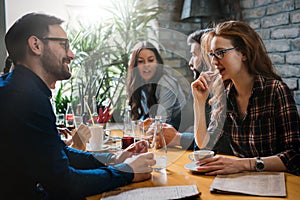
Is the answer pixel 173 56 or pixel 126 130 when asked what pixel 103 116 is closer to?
pixel 126 130

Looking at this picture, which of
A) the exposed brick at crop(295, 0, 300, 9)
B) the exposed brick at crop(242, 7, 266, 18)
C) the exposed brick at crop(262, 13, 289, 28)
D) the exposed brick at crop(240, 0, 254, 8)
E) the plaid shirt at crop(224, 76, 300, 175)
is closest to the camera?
the plaid shirt at crop(224, 76, 300, 175)

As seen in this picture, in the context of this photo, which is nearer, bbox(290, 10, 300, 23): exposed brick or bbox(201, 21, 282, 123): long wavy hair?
bbox(201, 21, 282, 123): long wavy hair

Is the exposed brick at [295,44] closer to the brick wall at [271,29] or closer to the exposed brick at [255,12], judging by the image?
the brick wall at [271,29]

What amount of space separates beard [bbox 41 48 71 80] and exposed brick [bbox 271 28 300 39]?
2137 mm

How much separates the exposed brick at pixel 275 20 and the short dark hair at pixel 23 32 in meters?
2.22

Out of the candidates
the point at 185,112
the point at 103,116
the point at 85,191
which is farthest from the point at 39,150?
the point at 185,112

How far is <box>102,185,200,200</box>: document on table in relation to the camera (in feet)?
3.73

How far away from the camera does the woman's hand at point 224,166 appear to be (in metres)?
1.38

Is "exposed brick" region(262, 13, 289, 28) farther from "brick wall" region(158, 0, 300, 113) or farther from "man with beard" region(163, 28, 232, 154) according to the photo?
"man with beard" region(163, 28, 232, 154)

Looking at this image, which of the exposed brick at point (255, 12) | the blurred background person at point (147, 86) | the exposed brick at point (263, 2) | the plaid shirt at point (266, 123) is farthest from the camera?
the exposed brick at point (255, 12)

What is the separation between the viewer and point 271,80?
169 cm

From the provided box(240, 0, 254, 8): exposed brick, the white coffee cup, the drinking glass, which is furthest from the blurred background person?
box(240, 0, 254, 8): exposed brick

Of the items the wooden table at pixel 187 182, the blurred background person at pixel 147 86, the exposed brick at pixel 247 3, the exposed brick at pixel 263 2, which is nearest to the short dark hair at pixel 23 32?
the wooden table at pixel 187 182

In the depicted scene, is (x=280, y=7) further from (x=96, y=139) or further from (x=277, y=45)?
(x=96, y=139)
